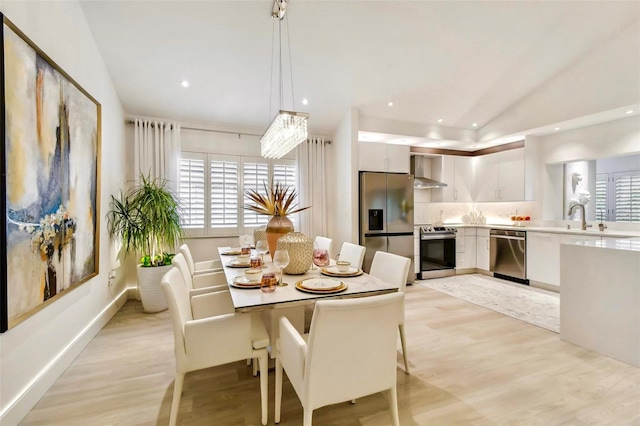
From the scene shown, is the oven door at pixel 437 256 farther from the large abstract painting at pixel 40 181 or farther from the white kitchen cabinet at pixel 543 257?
the large abstract painting at pixel 40 181

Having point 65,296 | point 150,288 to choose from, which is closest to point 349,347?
point 65,296

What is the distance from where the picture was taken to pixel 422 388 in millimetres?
2027

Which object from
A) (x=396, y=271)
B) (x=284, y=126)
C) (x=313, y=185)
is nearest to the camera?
(x=396, y=271)

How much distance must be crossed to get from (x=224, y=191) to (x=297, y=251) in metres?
2.89

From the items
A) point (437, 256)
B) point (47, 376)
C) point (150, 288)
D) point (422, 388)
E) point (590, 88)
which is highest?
point (590, 88)

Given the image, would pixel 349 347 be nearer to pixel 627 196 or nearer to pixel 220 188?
pixel 220 188

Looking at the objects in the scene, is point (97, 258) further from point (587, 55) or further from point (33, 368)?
point (587, 55)

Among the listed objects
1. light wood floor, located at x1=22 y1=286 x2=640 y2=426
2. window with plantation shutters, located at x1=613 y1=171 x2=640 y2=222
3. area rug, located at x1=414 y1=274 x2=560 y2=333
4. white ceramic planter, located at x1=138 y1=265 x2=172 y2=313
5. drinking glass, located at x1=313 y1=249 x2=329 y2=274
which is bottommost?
light wood floor, located at x1=22 y1=286 x2=640 y2=426

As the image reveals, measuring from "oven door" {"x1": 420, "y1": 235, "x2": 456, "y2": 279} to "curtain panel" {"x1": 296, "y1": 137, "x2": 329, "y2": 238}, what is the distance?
1.81 m

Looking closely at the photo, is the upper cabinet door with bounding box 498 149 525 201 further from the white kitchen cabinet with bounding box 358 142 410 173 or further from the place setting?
the place setting

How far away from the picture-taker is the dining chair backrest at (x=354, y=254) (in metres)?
2.61

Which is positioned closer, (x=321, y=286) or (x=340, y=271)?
(x=321, y=286)

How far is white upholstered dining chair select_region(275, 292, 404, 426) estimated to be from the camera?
1216 millimetres

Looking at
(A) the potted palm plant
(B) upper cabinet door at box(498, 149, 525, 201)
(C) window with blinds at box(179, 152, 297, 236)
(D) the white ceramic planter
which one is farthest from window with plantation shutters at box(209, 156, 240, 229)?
(B) upper cabinet door at box(498, 149, 525, 201)
